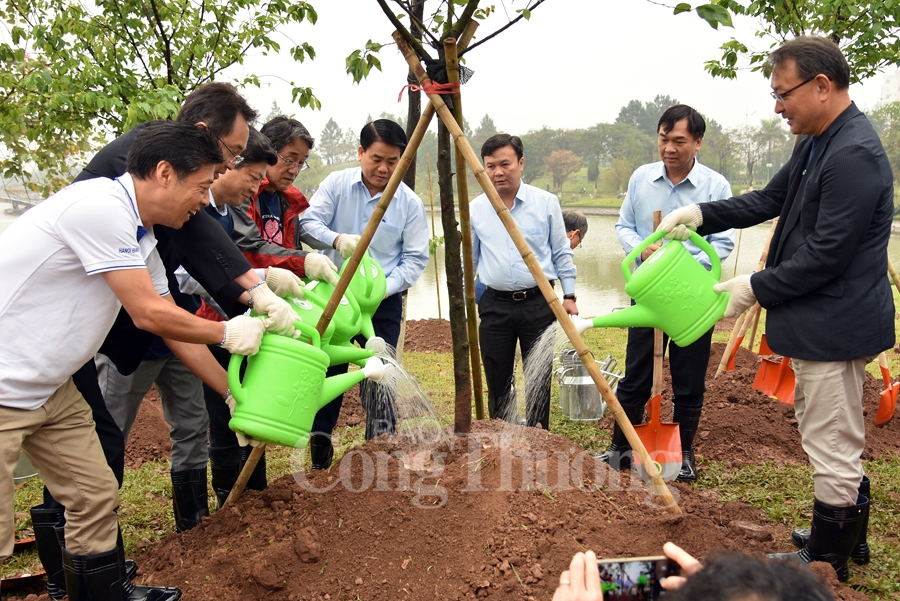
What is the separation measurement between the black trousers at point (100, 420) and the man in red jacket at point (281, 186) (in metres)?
1.11

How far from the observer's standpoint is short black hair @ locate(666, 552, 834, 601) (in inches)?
33.9

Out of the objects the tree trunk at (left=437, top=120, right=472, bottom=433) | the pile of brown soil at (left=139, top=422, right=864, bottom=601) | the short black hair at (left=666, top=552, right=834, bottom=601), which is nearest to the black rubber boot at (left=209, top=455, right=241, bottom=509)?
the pile of brown soil at (left=139, top=422, right=864, bottom=601)

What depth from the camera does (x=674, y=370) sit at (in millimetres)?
3641

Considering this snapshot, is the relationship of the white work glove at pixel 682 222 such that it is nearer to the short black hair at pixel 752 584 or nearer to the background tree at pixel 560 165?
the short black hair at pixel 752 584

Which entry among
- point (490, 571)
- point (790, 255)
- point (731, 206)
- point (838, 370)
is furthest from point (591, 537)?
point (731, 206)

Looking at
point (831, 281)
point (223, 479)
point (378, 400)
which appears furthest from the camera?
point (378, 400)

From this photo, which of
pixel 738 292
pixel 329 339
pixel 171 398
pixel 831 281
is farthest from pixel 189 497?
pixel 831 281

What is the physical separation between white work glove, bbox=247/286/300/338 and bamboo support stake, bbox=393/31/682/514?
34.8 inches

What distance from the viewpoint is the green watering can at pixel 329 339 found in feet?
8.63

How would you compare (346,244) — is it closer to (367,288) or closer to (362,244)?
(367,288)

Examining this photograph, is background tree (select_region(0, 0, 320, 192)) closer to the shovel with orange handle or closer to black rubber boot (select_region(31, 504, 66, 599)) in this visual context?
black rubber boot (select_region(31, 504, 66, 599))

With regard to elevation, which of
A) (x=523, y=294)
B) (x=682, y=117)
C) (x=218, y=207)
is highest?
(x=682, y=117)

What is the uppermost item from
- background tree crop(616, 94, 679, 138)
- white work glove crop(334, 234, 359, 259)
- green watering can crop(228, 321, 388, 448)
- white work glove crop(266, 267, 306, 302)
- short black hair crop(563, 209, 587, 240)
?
background tree crop(616, 94, 679, 138)

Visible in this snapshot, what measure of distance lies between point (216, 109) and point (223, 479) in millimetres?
1673
